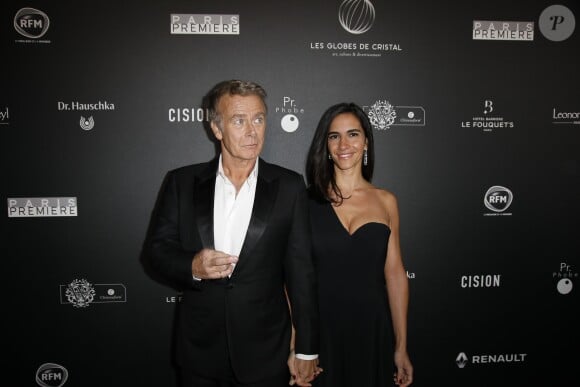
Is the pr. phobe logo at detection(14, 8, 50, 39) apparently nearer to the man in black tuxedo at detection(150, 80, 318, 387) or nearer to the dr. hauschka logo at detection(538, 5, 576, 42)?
the man in black tuxedo at detection(150, 80, 318, 387)

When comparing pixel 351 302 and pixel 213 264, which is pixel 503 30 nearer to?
pixel 351 302

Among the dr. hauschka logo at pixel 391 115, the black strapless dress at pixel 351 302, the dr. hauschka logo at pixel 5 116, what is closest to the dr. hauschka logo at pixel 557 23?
the dr. hauschka logo at pixel 391 115

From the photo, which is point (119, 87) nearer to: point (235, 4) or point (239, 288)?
point (235, 4)

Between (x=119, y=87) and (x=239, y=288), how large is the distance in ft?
5.42

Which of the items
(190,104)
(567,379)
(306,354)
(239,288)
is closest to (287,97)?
(190,104)

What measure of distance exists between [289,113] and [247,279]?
1315 mm

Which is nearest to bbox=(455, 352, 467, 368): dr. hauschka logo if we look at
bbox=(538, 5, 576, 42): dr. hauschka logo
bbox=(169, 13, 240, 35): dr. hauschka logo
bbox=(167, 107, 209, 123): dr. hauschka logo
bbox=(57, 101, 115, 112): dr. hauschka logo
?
bbox=(538, 5, 576, 42): dr. hauschka logo

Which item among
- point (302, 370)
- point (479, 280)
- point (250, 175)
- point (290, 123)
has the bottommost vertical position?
point (302, 370)

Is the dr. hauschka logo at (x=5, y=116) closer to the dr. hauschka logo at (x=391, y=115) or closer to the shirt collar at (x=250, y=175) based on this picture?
the shirt collar at (x=250, y=175)

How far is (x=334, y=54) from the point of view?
2596 millimetres

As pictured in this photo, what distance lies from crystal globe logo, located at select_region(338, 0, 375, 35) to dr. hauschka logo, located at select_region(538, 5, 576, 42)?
118 centimetres

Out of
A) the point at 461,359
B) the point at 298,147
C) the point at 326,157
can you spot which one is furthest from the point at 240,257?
the point at 461,359

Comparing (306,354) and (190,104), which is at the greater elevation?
(190,104)

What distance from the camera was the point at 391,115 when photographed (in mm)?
2656
